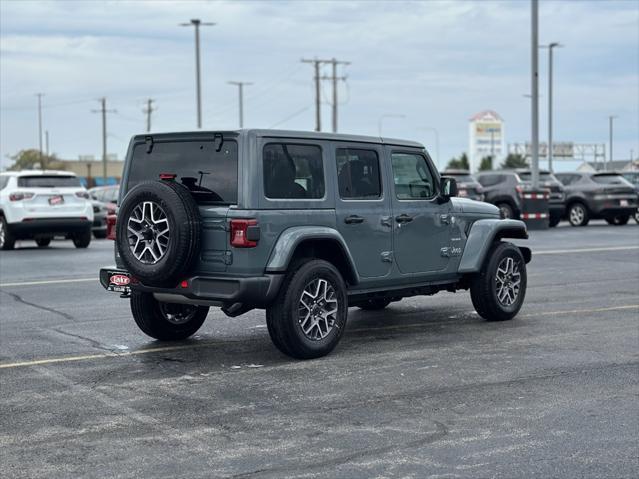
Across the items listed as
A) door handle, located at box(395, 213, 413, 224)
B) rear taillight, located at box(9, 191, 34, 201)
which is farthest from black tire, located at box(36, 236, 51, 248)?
door handle, located at box(395, 213, 413, 224)

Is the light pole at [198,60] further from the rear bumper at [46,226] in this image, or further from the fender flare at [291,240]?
the fender flare at [291,240]

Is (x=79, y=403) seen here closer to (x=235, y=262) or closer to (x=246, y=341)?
(x=235, y=262)

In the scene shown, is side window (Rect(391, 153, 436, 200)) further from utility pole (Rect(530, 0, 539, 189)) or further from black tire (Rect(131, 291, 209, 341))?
utility pole (Rect(530, 0, 539, 189))

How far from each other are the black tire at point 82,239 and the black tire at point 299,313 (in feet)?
48.4

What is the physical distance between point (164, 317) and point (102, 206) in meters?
18.6

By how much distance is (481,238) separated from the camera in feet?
34.0

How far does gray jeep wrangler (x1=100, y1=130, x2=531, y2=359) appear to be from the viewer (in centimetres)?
805

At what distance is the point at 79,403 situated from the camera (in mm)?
6895

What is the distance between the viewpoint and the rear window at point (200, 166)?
8203 mm

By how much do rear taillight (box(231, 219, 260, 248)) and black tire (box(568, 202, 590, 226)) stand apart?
85.9 feet

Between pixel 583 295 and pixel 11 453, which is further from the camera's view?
pixel 583 295

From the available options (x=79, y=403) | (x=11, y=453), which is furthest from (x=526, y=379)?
(x=11, y=453)

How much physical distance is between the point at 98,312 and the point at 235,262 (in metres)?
3.85

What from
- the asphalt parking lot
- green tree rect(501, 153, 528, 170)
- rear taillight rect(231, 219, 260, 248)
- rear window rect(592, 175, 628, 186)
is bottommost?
the asphalt parking lot
